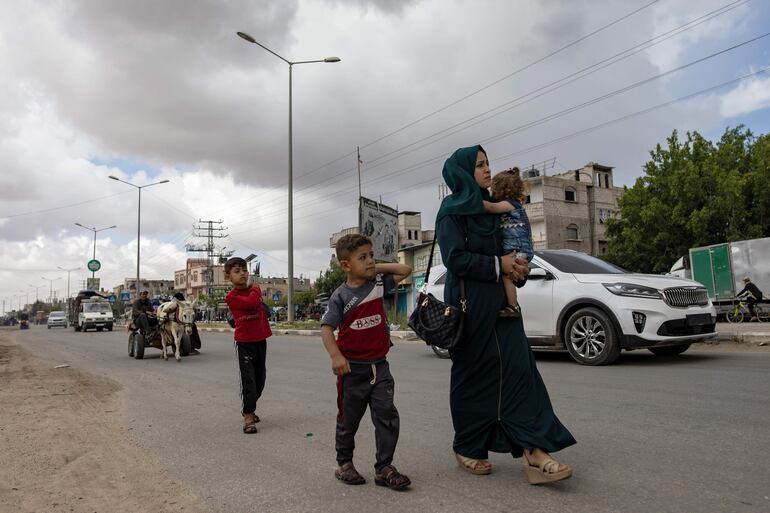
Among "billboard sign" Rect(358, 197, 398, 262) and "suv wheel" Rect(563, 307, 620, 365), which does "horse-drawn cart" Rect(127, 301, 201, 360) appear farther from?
"billboard sign" Rect(358, 197, 398, 262)

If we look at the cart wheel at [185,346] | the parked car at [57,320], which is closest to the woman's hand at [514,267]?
the cart wheel at [185,346]

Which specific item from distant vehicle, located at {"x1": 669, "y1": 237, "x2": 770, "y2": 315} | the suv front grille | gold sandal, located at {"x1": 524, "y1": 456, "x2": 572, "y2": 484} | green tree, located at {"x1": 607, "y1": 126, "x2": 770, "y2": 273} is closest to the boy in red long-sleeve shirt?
gold sandal, located at {"x1": 524, "y1": 456, "x2": 572, "y2": 484}

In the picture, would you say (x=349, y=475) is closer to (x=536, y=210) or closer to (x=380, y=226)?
(x=380, y=226)

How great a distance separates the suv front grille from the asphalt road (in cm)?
84

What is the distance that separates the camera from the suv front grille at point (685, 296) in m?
7.99

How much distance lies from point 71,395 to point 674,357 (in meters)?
8.62

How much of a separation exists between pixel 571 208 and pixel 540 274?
48.2 m

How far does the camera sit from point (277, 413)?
594cm

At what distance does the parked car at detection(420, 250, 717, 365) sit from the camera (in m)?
7.88

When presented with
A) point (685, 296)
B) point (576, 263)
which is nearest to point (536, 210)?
point (576, 263)

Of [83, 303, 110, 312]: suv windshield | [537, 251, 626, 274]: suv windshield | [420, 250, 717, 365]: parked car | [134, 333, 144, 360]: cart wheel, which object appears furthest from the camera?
[83, 303, 110, 312]: suv windshield

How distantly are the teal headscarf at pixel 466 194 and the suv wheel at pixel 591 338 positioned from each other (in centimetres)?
529

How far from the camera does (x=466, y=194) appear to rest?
3.42 m

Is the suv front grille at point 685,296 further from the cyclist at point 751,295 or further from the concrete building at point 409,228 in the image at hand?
the concrete building at point 409,228
